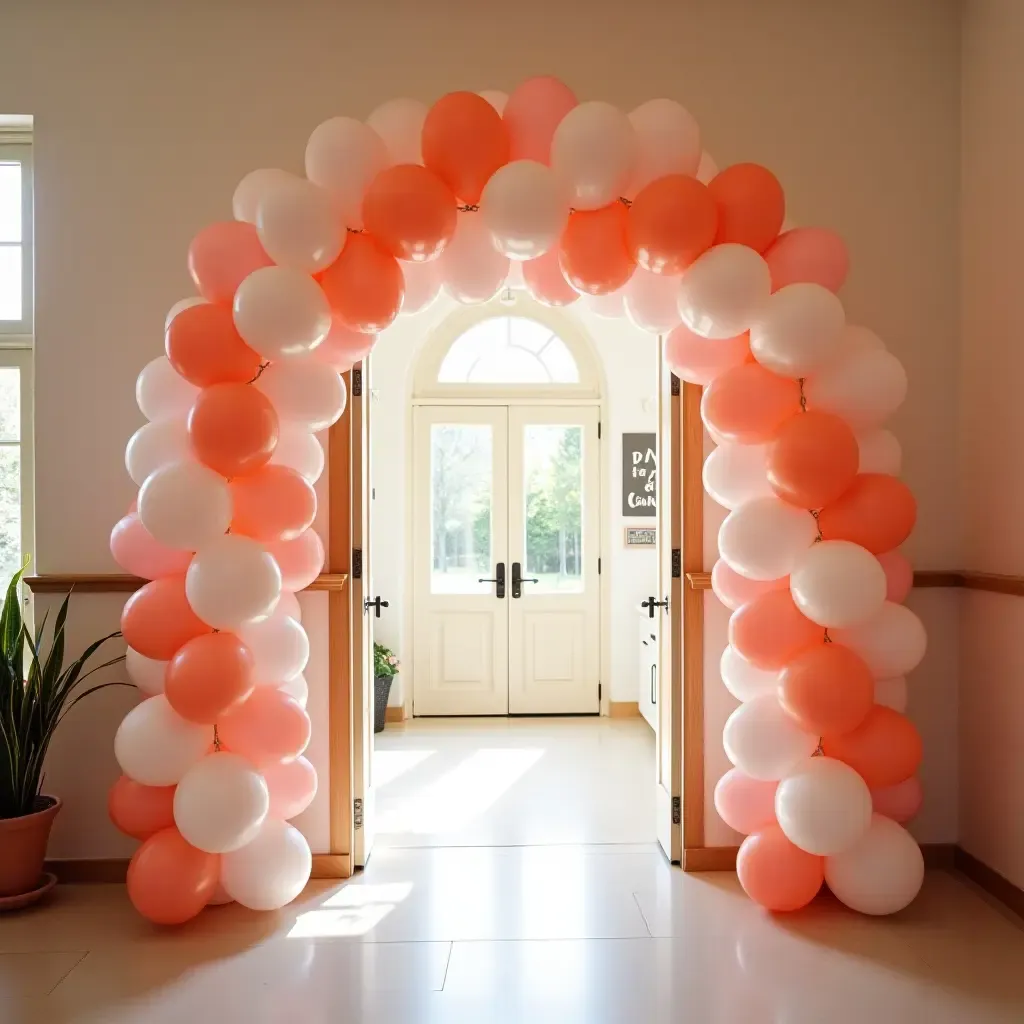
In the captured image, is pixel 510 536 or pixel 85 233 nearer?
pixel 85 233

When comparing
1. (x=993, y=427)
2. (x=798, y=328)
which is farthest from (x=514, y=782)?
(x=798, y=328)

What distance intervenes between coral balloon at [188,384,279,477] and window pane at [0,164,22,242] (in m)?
1.52

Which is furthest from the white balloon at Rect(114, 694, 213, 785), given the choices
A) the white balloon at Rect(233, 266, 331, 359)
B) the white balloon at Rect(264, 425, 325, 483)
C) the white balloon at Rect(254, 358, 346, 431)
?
the white balloon at Rect(233, 266, 331, 359)

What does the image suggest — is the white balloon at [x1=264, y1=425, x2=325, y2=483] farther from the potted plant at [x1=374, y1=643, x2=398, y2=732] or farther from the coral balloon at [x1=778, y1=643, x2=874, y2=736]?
the potted plant at [x1=374, y1=643, x2=398, y2=732]

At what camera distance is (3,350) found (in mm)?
3316

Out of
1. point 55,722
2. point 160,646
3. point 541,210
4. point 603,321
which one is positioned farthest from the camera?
point 603,321

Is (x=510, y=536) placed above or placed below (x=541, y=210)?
below

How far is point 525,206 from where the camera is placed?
236 centimetres

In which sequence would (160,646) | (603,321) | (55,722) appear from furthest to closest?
Result: (603,321), (55,722), (160,646)

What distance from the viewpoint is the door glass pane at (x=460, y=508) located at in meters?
5.98

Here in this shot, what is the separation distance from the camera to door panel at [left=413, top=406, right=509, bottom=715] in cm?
596

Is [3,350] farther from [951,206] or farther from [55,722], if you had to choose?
[951,206]

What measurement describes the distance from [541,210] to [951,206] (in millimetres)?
1764

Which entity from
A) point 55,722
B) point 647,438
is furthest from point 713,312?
point 647,438
